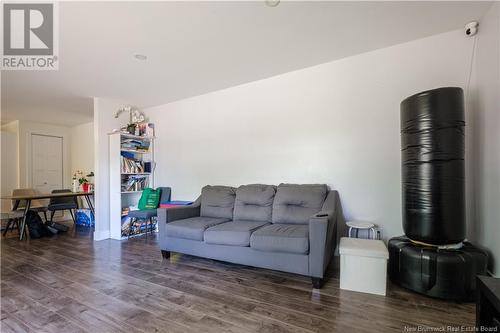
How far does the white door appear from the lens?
19.6ft

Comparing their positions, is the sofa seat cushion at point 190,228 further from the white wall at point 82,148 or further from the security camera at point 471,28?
the white wall at point 82,148

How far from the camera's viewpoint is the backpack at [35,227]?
168 inches

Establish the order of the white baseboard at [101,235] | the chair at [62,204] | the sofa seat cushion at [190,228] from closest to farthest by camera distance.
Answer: the sofa seat cushion at [190,228] → the white baseboard at [101,235] → the chair at [62,204]

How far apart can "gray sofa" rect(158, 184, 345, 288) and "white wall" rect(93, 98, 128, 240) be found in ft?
5.92

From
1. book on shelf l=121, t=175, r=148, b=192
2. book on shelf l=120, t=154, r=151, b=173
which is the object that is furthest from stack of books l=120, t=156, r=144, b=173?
book on shelf l=121, t=175, r=148, b=192

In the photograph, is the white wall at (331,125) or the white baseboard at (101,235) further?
the white baseboard at (101,235)

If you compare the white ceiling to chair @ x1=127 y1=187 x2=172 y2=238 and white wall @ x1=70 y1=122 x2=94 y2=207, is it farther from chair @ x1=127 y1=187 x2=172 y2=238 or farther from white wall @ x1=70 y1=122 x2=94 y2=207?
white wall @ x1=70 y1=122 x2=94 y2=207

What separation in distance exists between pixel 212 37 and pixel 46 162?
6.23m

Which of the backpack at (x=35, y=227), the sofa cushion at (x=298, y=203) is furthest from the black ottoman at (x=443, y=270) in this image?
the backpack at (x=35, y=227)

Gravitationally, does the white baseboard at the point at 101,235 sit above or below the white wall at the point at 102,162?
below

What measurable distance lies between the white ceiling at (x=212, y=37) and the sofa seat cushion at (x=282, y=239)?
6.56 ft

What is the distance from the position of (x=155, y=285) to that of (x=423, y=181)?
2.61 m

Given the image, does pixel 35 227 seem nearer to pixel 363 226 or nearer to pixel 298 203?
pixel 298 203

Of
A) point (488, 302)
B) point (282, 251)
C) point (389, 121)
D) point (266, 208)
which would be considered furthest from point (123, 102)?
point (488, 302)
